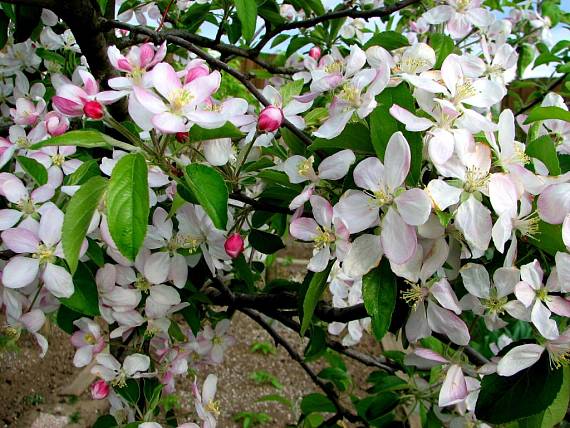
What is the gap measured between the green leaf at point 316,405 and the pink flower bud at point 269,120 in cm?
99

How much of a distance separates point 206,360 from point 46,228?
30.3 inches

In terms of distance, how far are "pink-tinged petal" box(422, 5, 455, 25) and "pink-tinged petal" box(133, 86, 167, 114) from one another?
37.0 inches

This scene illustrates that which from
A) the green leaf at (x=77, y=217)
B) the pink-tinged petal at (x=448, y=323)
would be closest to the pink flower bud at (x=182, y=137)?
the green leaf at (x=77, y=217)

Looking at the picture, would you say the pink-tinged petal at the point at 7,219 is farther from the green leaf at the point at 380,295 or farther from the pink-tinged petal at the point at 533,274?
the pink-tinged petal at the point at 533,274

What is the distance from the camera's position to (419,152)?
2.19 feet

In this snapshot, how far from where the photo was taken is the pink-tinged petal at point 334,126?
702 millimetres

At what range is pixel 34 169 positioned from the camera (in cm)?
90

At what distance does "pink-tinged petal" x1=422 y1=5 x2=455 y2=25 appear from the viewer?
139 cm

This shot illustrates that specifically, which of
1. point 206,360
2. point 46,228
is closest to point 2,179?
point 46,228

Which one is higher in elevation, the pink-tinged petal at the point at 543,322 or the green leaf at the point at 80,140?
the green leaf at the point at 80,140

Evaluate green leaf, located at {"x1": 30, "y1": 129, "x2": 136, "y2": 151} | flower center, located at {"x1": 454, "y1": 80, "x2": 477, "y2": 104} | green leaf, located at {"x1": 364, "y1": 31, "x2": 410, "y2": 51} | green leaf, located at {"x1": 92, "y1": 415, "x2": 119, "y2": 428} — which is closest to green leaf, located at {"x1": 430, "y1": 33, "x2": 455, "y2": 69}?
green leaf, located at {"x1": 364, "y1": 31, "x2": 410, "y2": 51}

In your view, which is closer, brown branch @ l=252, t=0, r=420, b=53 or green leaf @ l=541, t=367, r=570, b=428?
green leaf @ l=541, t=367, r=570, b=428

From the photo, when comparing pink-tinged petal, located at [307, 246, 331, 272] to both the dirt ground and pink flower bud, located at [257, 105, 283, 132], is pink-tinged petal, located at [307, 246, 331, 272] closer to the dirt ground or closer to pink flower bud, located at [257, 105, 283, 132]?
pink flower bud, located at [257, 105, 283, 132]

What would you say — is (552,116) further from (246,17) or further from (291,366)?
(291,366)
